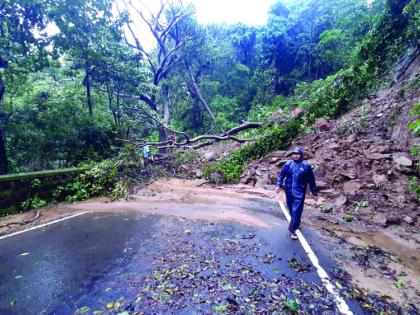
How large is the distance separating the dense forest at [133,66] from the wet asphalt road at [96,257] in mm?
7677

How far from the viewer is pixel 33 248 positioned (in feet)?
16.4

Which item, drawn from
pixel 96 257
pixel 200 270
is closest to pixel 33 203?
pixel 96 257

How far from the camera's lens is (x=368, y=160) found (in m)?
8.31

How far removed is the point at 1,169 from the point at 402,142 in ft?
51.1

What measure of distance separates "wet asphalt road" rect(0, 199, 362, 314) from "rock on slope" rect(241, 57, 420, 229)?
8.42ft

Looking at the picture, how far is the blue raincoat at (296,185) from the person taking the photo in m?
5.28

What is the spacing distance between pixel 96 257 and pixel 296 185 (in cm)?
415

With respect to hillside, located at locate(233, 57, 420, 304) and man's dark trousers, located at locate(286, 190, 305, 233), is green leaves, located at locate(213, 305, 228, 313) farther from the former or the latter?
man's dark trousers, located at locate(286, 190, 305, 233)

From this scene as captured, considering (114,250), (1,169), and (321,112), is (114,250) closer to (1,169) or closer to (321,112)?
(1,169)

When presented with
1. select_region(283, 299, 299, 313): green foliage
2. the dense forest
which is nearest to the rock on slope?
the dense forest

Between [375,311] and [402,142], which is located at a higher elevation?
[402,142]

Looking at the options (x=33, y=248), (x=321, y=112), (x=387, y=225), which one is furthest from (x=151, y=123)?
(x=387, y=225)

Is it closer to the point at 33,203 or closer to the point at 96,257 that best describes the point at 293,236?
the point at 96,257

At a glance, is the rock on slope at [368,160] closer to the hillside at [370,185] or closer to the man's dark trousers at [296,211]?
the hillside at [370,185]
